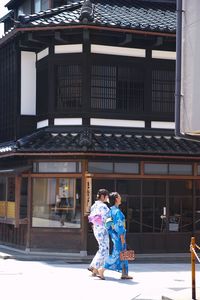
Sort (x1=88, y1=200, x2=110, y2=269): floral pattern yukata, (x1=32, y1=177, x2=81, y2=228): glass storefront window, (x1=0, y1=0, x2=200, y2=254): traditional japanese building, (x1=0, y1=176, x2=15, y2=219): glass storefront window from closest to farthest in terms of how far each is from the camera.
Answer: (x1=88, y1=200, x2=110, y2=269): floral pattern yukata < (x1=0, y1=0, x2=200, y2=254): traditional japanese building < (x1=32, y1=177, x2=81, y2=228): glass storefront window < (x1=0, y1=176, x2=15, y2=219): glass storefront window

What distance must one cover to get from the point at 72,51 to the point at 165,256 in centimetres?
702

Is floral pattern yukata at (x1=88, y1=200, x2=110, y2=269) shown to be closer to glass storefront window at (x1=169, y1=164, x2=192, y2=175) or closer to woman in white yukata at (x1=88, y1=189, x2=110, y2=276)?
woman in white yukata at (x1=88, y1=189, x2=110, y2=276)

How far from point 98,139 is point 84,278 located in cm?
613

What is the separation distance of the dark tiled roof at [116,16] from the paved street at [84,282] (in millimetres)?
7101

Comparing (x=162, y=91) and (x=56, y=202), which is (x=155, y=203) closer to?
(x=56, y=202)

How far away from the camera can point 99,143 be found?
63.6 feet

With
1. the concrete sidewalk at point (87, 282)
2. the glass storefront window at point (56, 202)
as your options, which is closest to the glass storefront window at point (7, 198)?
the glass storefront window at point (56, 202)

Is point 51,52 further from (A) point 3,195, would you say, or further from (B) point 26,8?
(B) point 26,8

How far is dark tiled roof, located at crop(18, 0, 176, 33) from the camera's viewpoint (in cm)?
1927

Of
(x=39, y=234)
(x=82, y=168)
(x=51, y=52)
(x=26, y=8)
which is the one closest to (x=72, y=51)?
(x=51, y=52)

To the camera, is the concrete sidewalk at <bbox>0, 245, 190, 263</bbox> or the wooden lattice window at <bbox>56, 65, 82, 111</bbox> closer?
the concrete sidewalk at <bbox>0, 245, 190, 263</bbox>

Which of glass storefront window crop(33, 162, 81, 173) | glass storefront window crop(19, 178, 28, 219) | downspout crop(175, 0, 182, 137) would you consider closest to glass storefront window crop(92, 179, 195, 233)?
glass storefront window crop(33, 162, 81, 173)

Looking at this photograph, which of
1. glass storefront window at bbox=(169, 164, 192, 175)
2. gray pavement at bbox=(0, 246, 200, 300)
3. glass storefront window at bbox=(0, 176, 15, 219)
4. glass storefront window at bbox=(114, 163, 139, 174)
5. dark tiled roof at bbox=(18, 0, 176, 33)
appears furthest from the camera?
glass storefront window at bbox=(0, 176, 15, 219)

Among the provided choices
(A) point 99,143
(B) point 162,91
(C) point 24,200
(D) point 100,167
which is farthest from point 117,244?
(B) point 162,91
